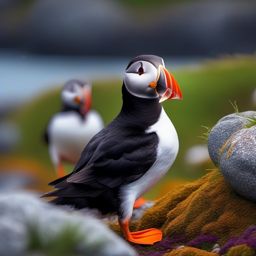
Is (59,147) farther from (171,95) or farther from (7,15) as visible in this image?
(7,15)

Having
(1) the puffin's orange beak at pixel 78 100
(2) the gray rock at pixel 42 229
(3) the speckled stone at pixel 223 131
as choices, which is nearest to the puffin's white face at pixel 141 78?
(3) the speckled stone at pixel 223 131

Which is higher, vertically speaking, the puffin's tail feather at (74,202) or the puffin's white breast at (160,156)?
the puffin's white breast at (160,156)

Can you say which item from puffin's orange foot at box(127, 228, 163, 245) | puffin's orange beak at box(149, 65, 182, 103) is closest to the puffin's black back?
puffin's orange beak at box(149, 65, 182, 103)

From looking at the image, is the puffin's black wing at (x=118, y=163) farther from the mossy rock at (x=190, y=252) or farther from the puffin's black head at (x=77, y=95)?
the puffin's black head at (x=77, y=95)

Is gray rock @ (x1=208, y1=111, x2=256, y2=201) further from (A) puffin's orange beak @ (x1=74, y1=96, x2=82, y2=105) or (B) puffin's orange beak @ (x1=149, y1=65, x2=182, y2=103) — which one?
(A) puffin's orange beak @ (x1=74, y1=96, x2=82, y2=105)

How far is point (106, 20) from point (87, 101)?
44.3 feet

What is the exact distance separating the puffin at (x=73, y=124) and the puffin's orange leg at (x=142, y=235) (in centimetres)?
512

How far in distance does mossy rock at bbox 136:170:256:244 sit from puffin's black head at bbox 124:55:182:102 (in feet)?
2.58

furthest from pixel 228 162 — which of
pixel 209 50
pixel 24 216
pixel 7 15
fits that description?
pixel 7 15

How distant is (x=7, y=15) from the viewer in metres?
26.8

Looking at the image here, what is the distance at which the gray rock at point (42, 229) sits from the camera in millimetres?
3865

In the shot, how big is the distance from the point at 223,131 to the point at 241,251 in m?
1.25

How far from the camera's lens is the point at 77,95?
1102 cm

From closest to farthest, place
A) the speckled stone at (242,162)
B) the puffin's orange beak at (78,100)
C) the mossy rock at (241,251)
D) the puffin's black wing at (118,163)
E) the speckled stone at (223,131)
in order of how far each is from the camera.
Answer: the mossy rock at (241,251) < the speckled stone at (242,162) < the puffin's black wing at (118,163) < the speckled stone at (223,131) < the puffin's orange beak at (78,100)
